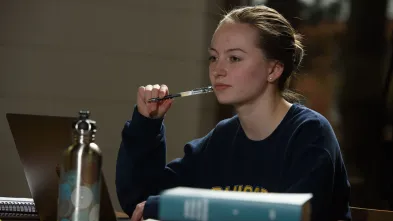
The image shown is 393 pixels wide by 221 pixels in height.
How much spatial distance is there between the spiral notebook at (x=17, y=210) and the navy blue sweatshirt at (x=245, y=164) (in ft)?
0.86

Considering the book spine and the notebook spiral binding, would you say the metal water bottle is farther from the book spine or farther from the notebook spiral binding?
the notebook spiral binding

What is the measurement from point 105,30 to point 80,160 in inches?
78.0

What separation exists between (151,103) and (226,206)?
843mm

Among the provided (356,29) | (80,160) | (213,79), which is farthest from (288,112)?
(356,29)

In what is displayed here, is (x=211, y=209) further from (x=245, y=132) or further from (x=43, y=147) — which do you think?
(x=245, y=132)

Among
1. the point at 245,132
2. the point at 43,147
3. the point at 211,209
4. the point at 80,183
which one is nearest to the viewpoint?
the point at 211,209

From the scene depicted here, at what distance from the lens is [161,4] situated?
310 cm

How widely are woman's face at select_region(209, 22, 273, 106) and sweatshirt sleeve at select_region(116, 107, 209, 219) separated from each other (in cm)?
20

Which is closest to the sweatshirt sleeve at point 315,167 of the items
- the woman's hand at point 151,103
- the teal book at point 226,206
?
the woman's hand at point 151,103

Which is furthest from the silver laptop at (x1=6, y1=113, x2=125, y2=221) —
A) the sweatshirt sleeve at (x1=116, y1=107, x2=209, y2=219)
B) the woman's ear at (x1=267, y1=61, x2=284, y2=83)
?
the woman's ear at (x1=267, y1=61, x2=284, y2=83)

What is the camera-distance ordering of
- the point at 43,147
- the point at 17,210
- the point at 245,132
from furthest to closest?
the point at 245,132
the point at 17,210
the point at 43,147

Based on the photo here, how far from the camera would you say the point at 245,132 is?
1.73 meters

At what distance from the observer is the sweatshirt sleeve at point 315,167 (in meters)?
1.43

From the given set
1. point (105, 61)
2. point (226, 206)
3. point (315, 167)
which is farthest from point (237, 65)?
point (105, 61)
